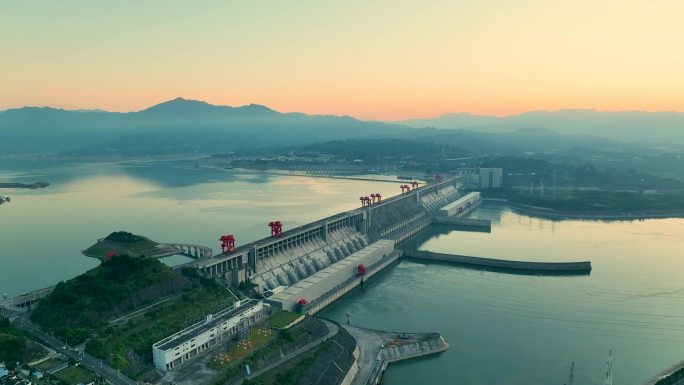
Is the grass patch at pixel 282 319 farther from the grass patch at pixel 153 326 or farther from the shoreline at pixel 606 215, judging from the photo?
the shoreline at pixel 606 215

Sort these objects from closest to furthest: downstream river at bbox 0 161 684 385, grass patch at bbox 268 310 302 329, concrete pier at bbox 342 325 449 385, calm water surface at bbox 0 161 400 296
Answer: concrete pier at bbox 342 325 449 385, grass patch at bbox 268 310 302 329, downstream river at bbox 0 161 684 385, calm water surface at bbox 0 161 400 296

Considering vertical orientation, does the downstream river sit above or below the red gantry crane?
below

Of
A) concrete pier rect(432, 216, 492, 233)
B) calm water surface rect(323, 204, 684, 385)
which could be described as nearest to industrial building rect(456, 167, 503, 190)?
concrete pier rect(432, 216, 492, 233)

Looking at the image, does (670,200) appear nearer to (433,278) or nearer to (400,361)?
(433,278)

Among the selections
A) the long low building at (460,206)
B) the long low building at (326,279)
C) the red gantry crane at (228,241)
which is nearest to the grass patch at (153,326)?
the long low building at (326,279)

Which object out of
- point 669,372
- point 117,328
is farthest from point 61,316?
point 669,372

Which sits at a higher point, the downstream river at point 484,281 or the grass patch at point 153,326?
the grass patch at point 153,326

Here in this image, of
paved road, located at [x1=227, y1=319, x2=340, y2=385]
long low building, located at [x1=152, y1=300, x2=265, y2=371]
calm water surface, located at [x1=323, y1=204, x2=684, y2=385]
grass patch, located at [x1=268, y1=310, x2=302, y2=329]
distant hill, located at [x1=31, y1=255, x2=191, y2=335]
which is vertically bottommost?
calm water surface, located at [x1=323, y1=204, x2=684, y2=385]

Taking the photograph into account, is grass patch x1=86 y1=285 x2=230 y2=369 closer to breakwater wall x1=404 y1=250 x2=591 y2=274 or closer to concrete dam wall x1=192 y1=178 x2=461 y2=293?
concrete dam wall x1=192 y1=178 x2=461 y2=293
